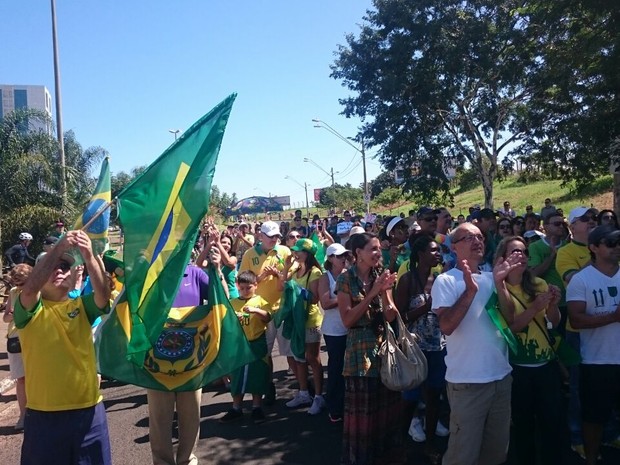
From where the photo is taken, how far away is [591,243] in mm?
4047

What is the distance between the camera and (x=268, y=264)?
692 centimetres

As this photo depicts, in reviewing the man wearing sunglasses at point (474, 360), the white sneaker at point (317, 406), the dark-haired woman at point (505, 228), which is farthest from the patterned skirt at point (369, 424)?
the dark-haired woman at point (505, 228)

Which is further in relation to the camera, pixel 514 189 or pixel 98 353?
pixel 514 189

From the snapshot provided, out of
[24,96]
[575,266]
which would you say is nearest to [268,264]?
[575,266]

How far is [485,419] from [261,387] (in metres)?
2.81

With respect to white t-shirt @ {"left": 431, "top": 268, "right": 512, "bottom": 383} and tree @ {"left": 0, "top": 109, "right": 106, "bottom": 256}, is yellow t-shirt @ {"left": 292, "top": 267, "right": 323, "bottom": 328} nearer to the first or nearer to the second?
white t-shirt @ {"left": 431, "top": 268, "right": 512, "bottom": 383}

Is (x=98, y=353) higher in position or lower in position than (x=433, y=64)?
lower

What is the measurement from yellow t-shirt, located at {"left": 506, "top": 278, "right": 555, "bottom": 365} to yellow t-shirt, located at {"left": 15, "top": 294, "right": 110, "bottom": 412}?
109 inches

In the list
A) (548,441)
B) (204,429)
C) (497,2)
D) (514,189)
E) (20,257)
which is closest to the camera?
(548,441)

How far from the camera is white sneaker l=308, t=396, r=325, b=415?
19.1ft

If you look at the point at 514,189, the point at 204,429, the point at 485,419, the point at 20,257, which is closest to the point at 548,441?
the point at 485,419

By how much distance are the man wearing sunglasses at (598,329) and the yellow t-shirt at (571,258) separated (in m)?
0.99

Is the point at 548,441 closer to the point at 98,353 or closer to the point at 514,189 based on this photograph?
the point at 98,353

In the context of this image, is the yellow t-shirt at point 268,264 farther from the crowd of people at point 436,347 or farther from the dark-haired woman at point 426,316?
the dark-haired woman at point 426,316
